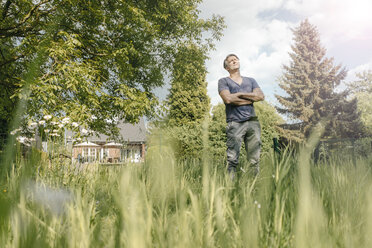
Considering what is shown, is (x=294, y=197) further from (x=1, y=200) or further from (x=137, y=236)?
(x=1, y=200)

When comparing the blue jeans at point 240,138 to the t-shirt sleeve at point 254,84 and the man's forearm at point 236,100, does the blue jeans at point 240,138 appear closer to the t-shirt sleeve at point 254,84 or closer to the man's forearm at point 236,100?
the man's forearm at point 236,100

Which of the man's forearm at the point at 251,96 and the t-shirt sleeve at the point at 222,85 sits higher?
the t-shirt sleeve at the point at 222,85

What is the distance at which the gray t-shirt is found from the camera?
363 centimetres

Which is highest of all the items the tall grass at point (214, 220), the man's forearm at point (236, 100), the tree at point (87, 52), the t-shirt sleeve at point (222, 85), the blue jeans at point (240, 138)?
the tree at point (87, 52)

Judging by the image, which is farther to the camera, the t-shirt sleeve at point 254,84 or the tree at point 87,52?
the tree at point 87,52

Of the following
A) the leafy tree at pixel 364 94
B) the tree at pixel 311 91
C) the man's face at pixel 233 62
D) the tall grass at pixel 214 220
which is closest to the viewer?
the tall grass at pixel 214 220

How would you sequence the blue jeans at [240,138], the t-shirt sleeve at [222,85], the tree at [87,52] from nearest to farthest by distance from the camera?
1. the blue jeans at [240,138]
2. the t-shirt sleeve at [222,85]
3. the tree at [87,52]

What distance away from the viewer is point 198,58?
12617mm

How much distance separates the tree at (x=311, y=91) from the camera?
26.2 meters

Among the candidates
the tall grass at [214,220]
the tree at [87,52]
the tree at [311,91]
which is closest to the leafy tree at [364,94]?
the tree at [311,91]

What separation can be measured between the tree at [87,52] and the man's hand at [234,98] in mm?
4277

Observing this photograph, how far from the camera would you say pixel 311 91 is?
2706cm

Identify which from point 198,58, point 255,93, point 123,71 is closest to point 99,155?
point 255,93

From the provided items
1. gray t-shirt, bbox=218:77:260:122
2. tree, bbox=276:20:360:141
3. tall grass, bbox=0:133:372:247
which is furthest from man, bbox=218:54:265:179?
tree, bbox=276:20:360:141
